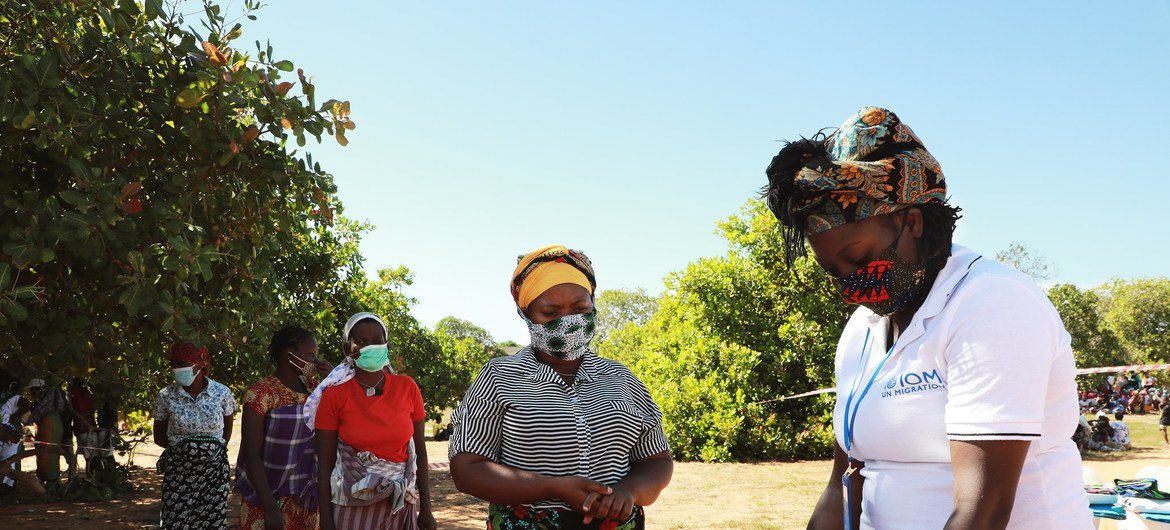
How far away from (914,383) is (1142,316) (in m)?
48.6

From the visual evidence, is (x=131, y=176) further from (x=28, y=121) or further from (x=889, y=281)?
(x=889, y=281)

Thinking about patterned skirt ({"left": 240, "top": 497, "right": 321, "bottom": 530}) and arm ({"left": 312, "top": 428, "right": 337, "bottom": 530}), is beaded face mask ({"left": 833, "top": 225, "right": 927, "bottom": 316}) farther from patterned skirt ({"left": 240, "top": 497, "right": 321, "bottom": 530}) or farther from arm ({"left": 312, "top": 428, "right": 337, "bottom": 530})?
patterned skirt ({"left": 240, "top": 497, "right": 321, "bottom": 530})

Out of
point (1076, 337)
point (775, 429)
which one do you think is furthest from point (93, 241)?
point (1076, 337)

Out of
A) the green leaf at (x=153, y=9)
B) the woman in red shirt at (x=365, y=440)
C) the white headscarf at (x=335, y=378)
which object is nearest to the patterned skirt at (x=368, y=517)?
the woman in red shirt at (x=365, y=440)

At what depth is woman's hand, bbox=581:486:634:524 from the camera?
2.29 metres

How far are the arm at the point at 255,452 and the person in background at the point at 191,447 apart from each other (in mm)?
938

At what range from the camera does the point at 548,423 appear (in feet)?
7.93

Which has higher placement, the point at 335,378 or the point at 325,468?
the point at 335,378

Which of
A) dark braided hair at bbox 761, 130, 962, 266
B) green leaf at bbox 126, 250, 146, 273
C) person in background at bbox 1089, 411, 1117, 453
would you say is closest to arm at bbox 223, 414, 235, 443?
green leaf at bbox 126, 250, 146, 273

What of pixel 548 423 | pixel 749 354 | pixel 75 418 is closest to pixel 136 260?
pixel 548 423

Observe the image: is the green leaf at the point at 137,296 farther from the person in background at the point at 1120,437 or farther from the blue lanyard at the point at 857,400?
the person in background at the point at 1120,437

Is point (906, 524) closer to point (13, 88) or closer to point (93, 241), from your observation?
point (93, 241)

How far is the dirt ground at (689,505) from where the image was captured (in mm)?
8430

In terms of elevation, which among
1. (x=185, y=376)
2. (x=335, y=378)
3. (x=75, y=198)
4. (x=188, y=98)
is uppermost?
(x=188, y=98)
